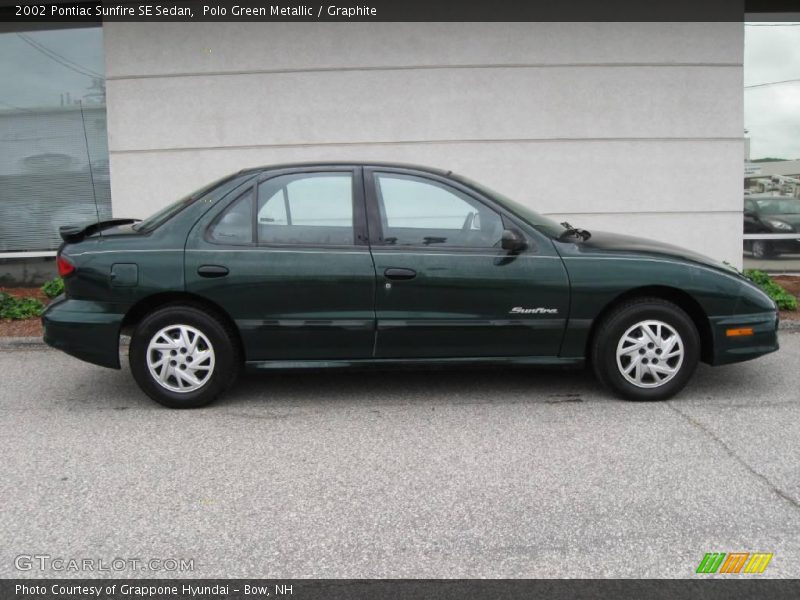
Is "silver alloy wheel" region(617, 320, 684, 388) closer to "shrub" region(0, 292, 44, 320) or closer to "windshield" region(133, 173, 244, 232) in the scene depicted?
"windshield" region(133, 173, 244, 232)

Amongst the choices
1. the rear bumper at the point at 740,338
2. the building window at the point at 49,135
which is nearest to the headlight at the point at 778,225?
the rear bumper at the point at 740,338

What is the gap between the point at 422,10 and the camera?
870cm

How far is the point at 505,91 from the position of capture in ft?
28.9

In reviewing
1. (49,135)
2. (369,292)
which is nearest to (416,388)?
(369,292)

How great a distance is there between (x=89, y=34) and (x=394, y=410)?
676 centimetres

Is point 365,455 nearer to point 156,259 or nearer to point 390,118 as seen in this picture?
point 156,259

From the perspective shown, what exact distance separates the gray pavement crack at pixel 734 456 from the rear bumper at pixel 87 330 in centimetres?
365

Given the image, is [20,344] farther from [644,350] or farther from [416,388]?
[644,350]

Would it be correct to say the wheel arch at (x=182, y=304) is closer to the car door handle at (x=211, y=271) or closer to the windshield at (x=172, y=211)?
the car door handle at (x=211, y=271)

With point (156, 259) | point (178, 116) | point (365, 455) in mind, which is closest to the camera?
point (365, 455)

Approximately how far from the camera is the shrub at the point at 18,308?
7.74 meters

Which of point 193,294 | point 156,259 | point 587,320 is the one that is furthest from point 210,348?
point 587,320

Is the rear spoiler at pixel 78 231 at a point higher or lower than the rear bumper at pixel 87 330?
higher
